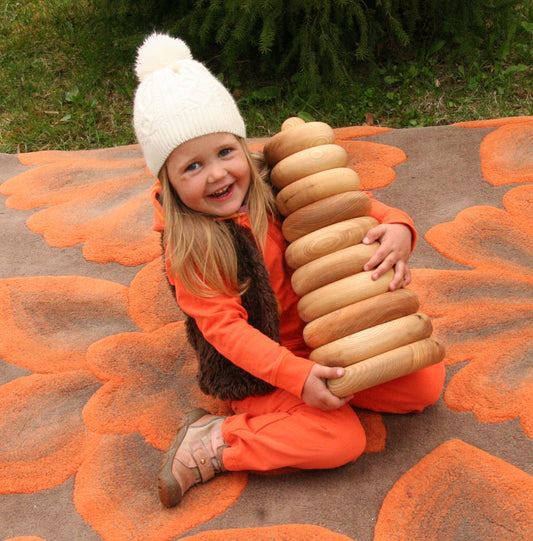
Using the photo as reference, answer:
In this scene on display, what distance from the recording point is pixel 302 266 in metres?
1.48

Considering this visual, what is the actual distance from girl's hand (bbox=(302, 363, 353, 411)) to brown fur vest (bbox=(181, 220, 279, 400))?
192 millimetres

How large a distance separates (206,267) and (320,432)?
0.46 meters

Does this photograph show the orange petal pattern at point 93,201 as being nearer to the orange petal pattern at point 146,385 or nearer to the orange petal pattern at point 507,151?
the orange petal pattern at point 146,385

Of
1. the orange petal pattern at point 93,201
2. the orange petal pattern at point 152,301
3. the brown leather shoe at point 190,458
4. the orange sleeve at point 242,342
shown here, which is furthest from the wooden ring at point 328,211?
the orange petal pattern at point 93,201

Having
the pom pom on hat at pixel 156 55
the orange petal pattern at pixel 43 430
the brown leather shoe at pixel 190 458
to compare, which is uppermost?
the pom pom on hat at pixel 156 55

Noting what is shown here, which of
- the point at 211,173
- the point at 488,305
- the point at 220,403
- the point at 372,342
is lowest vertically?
the point at 220,403

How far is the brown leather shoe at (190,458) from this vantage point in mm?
1482

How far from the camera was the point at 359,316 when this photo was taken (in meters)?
1.39

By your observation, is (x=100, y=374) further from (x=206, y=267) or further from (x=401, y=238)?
(x=401, y=238)

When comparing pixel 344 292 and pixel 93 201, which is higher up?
pixel 344 292

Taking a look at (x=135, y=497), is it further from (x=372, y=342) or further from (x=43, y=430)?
(x=372, y=342)

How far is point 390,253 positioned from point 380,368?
0.27 metres

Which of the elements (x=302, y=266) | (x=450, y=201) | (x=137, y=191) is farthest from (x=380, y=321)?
(x=137, y=191)

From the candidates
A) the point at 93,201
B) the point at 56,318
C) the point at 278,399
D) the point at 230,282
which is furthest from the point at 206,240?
the point at 93,201
